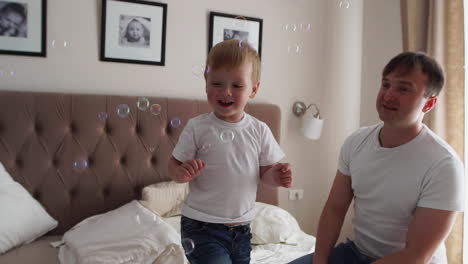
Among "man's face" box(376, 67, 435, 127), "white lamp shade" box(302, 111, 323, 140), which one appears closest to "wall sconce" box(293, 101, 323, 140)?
"white lamp shade" box(302, 111, 323, 140)

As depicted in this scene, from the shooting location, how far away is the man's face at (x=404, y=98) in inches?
52.5

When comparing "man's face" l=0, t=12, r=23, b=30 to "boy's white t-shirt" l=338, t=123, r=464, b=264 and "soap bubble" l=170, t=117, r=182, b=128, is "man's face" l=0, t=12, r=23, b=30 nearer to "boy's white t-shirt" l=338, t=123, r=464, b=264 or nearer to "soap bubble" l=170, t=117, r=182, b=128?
"soap bubble" l=170, t=117, r=182, b=128

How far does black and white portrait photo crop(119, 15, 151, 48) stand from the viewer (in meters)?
2.58

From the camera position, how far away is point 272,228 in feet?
7.66

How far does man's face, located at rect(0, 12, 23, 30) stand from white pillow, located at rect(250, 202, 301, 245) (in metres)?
1.71

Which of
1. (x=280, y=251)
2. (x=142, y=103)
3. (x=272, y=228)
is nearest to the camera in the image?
(x=280, y=251)

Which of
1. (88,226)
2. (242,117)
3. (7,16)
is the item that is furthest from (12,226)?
(242,117)

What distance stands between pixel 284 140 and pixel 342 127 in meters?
0.50

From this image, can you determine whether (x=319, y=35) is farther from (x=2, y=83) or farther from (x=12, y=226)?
(x=12, y=226)

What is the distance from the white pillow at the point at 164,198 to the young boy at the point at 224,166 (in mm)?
1032

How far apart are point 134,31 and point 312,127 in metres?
1.39

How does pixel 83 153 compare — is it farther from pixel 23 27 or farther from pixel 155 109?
pixel 23 27

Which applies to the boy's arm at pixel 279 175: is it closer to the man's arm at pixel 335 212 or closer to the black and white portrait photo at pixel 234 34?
the man's arm at pixel 335 212

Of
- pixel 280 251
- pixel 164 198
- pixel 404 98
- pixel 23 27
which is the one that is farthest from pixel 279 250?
pixel 23 27
